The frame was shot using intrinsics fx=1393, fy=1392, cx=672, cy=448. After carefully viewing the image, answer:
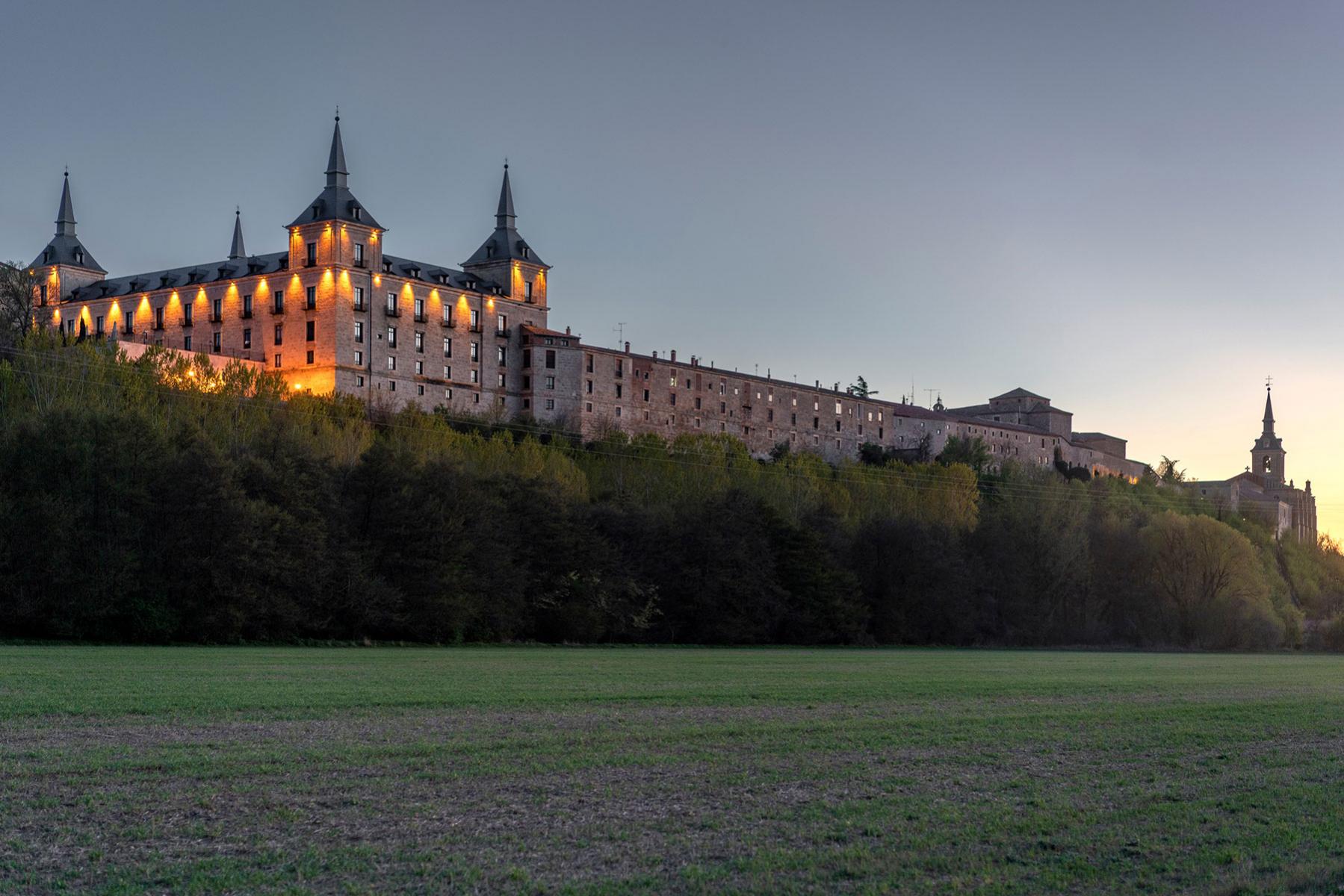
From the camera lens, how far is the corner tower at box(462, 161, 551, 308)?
167 m

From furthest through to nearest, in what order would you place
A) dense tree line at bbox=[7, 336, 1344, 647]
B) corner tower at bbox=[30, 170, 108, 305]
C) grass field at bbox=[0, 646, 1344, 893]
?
corner tower at bbox=[30, 170, 108, 305]
dense tree line at bbox=[7, 336, 1344, 647]
grass field at bbox=[0, 646, 1344, 893]

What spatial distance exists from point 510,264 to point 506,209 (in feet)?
35.8

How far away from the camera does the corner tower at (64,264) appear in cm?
16688

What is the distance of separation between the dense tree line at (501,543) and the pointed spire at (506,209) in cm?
5623

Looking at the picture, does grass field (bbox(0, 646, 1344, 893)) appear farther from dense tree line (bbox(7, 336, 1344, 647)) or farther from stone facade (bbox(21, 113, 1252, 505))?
stone facade (bbox(21, 113, 1252, 505))

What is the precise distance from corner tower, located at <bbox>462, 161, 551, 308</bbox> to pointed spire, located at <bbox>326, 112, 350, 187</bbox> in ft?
72.3

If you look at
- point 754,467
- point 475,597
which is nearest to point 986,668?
point 475,597

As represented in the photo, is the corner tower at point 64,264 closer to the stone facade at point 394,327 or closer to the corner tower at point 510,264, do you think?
the stone facade at point 394,327

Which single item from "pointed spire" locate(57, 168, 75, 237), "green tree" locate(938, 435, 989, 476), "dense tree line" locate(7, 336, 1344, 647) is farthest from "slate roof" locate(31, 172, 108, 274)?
"green tree" locate(938, 435, 989, 476)

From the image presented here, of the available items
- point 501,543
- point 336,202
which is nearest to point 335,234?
point 336,202

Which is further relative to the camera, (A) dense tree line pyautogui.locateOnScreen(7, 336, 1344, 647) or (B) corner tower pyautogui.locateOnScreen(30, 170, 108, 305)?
(B) corner tower pyautogui.locateOnScreen(30, 170, 108, 305)

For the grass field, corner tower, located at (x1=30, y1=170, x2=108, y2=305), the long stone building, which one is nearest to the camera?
the grass field

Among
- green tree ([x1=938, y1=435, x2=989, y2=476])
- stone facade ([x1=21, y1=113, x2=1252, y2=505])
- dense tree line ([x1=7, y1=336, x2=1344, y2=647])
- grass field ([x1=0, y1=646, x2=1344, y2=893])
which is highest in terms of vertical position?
stone facade ([x1=21, y1=113, x2=1252, y2=505])

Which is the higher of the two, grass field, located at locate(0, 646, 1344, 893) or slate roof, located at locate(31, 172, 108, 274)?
slate roof, located at locate(31, 172, 108, 274)
